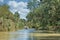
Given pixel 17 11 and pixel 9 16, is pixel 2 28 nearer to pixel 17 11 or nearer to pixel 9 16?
pixel 9 16

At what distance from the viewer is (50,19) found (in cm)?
1087

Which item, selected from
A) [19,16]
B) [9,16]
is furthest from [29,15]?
[9,16]

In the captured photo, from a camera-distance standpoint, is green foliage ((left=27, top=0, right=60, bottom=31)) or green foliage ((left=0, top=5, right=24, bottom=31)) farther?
green foliage ((left=27, top=0, right=60, bottom=31))

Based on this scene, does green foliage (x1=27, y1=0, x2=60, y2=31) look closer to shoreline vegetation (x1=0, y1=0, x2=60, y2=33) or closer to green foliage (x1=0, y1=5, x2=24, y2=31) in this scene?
shoreline vegetation (x1=0, y1=0, x2=60, y2=33)

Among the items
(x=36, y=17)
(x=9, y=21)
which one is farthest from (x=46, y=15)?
(x=9, y=21)

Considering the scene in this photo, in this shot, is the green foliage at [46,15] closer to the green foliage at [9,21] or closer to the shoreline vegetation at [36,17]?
the shoreline vegetation at [36,17]

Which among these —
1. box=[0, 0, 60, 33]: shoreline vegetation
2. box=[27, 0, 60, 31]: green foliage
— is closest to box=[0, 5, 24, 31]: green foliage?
box=[0, 0, 60, 33]: shoreline vegetation

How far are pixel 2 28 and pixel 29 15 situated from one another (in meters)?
1.93

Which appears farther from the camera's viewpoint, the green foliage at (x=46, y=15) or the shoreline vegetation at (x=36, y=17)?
the green foliage at (x=46, y=15)

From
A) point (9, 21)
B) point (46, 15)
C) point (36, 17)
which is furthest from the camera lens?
point (9, 21)

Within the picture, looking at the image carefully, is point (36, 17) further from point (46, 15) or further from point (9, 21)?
point (9, 21)

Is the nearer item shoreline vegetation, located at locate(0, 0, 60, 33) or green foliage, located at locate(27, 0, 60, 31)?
shoreline vegetation, located at locate(0, 0, 60, 33)

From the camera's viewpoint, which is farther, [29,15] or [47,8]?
[47,8]

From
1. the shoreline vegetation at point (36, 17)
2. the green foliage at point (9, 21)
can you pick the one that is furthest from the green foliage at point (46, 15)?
the green foliage at point (9, 21)
